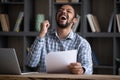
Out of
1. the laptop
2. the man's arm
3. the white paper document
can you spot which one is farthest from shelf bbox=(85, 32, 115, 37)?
the laptop

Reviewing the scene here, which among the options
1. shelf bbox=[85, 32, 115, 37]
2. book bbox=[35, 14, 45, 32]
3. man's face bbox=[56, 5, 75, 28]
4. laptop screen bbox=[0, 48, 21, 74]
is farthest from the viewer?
book bbox=[35, 14, 45, 32]

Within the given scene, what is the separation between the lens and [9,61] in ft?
6.59

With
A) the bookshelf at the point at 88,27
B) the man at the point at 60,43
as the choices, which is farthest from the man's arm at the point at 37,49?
the bookshelf at the point at 88,27

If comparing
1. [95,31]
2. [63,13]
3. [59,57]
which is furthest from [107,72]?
[59,57]

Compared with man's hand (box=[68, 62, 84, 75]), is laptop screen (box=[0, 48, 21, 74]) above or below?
above

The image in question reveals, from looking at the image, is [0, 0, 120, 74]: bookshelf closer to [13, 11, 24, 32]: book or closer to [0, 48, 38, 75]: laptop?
[13, 11, 24, 32]: book

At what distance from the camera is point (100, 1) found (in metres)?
4.24

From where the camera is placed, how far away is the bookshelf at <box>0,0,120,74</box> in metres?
3.90

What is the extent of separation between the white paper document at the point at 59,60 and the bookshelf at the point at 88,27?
1765 mm

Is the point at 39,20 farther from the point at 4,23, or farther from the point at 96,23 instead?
the point at 96,23

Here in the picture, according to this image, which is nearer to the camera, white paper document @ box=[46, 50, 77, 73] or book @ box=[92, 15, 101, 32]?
white paper document @ box=[46, 50, 77, 73]

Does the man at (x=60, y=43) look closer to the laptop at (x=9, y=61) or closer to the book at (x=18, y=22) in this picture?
Result: the laptop at (x=9, y=61)

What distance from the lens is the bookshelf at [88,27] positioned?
3904mm

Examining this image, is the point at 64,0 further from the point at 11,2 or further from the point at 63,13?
the point at 63,13
